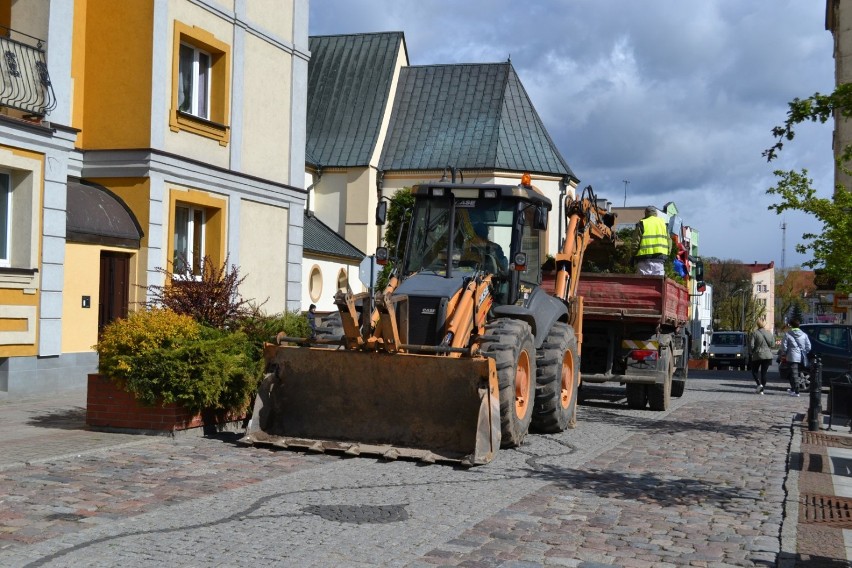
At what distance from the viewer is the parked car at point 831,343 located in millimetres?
25087

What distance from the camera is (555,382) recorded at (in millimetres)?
12000

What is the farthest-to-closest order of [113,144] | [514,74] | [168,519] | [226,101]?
1. [514,74]
2. [226,101]
3. [113,144]
4. [168,519]

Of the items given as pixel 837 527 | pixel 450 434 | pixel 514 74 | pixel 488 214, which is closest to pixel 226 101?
pixel 488 214

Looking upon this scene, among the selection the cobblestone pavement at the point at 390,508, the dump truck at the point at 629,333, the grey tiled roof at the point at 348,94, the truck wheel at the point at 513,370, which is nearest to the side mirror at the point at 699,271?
the dump truck at the point at 629,333

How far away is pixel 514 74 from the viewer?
45.6 metres

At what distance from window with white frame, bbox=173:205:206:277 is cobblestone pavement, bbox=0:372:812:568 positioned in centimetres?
829

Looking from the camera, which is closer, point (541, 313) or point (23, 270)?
point (541, 313)

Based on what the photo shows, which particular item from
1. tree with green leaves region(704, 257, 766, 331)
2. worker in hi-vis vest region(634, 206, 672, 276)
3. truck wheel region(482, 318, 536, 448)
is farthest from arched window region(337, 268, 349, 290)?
tree with green leaves region(704, 257, 766, 331)

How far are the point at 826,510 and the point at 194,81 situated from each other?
1401cm

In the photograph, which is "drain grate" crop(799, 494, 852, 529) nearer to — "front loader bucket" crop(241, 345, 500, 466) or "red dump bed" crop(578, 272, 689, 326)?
"front loader bucket" crop(241, 345, 500, 466)

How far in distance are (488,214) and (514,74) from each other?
114 ft

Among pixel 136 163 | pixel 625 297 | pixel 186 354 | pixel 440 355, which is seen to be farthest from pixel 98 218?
pixel 440 355

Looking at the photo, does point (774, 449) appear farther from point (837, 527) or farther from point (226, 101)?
point (226, 101)

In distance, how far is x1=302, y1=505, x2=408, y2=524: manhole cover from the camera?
24.3ft
